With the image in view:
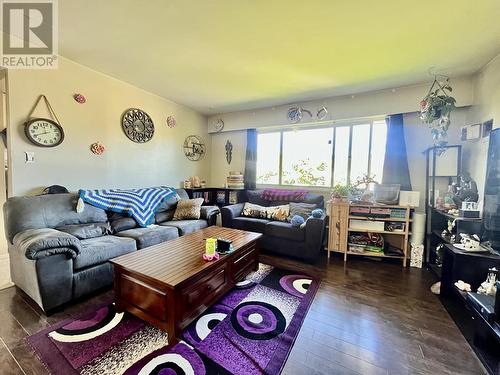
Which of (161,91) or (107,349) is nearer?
(107,349)

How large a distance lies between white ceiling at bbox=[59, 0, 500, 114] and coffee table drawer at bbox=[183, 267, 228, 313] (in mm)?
2220

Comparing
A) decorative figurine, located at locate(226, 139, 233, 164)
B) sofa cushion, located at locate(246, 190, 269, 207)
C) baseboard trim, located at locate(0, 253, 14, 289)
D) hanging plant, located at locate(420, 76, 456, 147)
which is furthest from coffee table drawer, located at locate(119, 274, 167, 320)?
decorative figurine, located at locate(226, 139, 233, 164)

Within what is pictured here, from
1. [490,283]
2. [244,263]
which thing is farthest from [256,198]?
[490,283]

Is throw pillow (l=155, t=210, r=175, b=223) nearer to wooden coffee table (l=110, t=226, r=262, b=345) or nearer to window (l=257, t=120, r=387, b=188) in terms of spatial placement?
wooden coffee table (l=110, t=226, r=262, b=345)

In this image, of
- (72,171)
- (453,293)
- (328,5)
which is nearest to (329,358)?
(453,293)

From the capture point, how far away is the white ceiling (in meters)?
1.72

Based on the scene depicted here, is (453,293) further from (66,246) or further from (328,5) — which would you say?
(66,246)

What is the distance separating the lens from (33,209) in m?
2.22

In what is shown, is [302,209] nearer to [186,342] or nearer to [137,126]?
[186,342]

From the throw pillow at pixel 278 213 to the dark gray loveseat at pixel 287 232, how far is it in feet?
0.38

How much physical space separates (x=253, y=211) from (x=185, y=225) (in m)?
1.18

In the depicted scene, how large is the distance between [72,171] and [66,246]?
140 cm

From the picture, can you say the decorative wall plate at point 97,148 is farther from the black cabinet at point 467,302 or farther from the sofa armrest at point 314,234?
the black cabinet at point 467,302

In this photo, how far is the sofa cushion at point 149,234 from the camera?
8.43 ft
